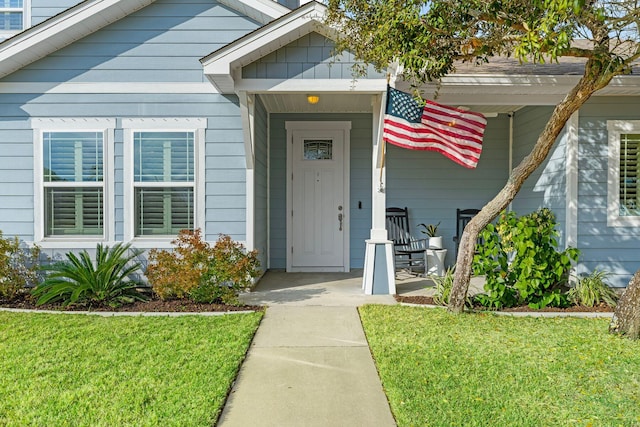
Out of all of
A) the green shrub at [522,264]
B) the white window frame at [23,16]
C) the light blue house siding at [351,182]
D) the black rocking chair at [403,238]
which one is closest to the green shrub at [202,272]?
the light blue house siding at [351,182]

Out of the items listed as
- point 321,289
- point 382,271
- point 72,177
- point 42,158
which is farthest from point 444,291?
point 42,158

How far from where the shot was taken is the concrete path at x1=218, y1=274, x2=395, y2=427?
103 inches

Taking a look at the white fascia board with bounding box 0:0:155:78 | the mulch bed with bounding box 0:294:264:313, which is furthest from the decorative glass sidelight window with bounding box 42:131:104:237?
the mulch bed with bounding box 0:294:264:313

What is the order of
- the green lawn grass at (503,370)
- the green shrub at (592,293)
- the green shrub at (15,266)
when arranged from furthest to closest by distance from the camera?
the green shrub at (15,266), the green shrub at (592,293), the green lawn grass at (503,370)

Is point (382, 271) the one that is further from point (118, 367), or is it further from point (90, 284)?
point (90, 284)

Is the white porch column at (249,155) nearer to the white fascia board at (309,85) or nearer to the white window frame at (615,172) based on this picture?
the white fascia board at (309,85)

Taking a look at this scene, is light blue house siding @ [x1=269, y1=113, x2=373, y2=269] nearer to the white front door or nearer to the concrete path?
the white front door

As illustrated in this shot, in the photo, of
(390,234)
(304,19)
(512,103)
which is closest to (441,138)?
(512,103)

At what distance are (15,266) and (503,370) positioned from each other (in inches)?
231

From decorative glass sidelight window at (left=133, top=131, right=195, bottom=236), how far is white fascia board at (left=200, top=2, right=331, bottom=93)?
1.10 metres

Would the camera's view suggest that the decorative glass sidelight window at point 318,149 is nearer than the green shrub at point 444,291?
No

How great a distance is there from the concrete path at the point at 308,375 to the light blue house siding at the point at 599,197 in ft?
10.7

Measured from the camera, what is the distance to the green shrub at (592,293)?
16.9 ft

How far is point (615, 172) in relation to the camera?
5715mm
